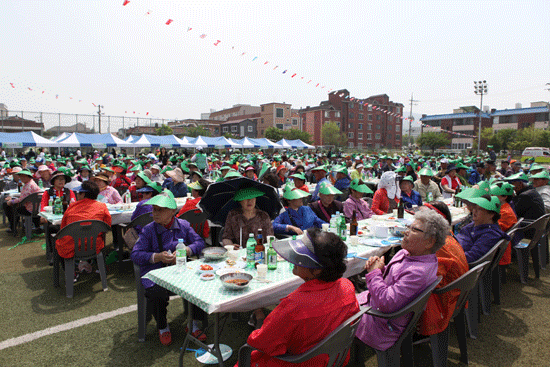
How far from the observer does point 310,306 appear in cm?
193

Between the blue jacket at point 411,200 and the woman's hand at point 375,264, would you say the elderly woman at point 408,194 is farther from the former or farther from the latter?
the woman's hand at point 375,264

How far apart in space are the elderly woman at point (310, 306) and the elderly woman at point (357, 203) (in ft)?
12.7

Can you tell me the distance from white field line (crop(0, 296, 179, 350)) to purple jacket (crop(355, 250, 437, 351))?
3212 mm

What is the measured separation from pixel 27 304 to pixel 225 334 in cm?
289

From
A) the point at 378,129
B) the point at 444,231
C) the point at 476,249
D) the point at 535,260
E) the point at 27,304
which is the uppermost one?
the point at 378,129

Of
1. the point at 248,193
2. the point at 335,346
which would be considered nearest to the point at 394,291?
the point at 335,346

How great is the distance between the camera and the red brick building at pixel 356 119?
7512 centimetres

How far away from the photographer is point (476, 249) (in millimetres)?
3744

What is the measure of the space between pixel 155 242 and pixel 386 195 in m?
4.67

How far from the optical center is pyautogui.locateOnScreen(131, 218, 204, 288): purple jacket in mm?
3684

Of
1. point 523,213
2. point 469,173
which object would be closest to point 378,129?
point 469,173

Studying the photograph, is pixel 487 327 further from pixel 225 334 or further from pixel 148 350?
pixel 148 350

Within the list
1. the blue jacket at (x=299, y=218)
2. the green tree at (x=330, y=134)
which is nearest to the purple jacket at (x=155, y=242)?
the blue jacket at (x=299, y=218)

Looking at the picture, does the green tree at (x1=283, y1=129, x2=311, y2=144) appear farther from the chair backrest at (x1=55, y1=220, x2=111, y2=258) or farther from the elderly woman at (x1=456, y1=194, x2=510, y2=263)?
the elderly woman at (x1=456, y1=194, x2=510, y2=263)
